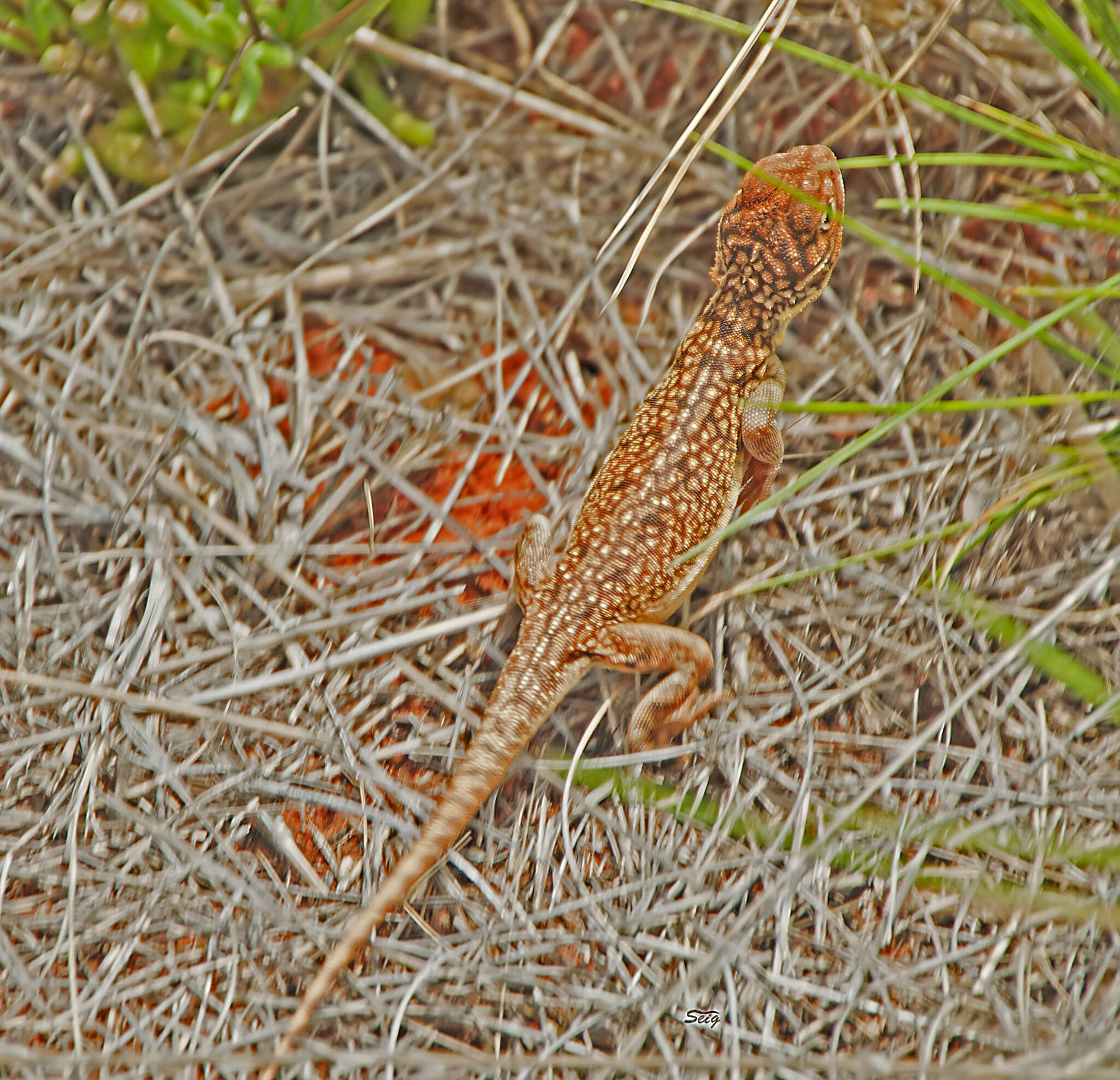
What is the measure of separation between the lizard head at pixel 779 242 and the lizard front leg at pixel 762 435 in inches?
6.4

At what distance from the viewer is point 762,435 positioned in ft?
9.52

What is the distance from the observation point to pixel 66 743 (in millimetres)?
2777

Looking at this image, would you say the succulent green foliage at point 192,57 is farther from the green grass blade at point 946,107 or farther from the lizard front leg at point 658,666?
the lizard front leg at point 658,666

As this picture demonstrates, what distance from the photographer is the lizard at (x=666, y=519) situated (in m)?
2.63

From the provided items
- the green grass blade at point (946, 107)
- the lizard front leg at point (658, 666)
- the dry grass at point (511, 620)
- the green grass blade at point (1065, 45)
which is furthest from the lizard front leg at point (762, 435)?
the green grass blade at point (1065, 45)

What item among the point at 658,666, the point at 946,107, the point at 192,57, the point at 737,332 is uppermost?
the point at 192,57

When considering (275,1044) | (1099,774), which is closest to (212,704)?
(275,1044)

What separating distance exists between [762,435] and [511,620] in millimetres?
1007

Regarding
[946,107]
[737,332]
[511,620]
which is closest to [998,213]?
[946,107]

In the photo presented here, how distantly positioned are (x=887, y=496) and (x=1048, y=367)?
0.64 m

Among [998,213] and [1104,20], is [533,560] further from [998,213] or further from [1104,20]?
[1104,20]

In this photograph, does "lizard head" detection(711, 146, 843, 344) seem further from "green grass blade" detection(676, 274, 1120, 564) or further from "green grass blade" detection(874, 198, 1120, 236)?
"green grass blade" detection(676, 274, 1120, 564)

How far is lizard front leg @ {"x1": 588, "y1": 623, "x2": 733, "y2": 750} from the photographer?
2701 mm

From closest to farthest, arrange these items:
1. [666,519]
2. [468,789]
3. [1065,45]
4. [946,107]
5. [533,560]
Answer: [1065,45] < [946,107] < [468,789] < [666,519] < [533,560]
